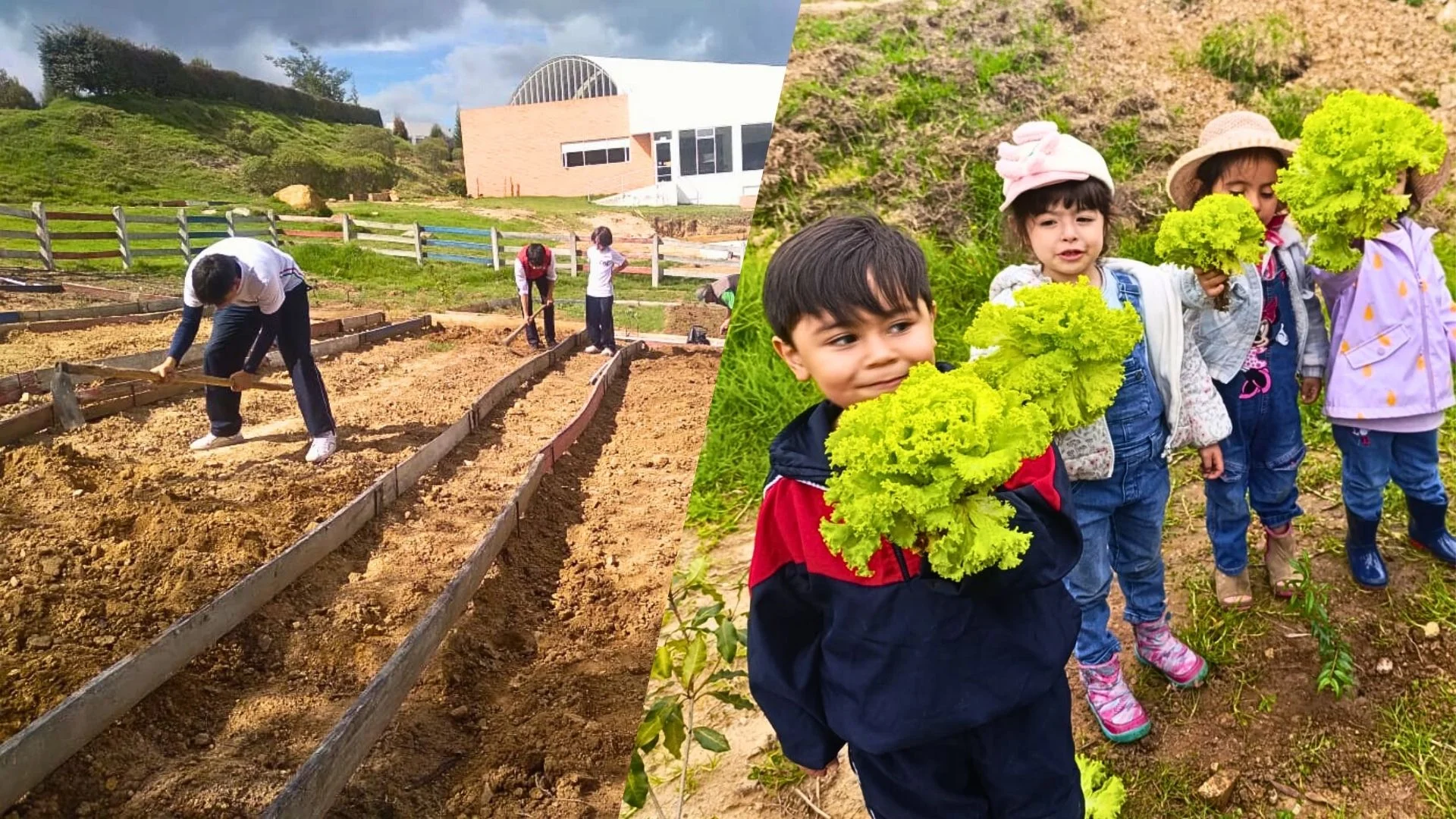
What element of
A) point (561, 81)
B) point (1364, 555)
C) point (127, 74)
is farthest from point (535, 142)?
point (1364, 555)

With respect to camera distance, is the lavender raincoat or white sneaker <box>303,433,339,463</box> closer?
white sneaker <box>303,433,339,463</box>

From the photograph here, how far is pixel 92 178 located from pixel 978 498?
2.81 ft

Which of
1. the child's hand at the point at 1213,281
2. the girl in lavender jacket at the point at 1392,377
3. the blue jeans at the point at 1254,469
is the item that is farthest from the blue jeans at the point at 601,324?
the girl in lavender jacket at the point at 1392,377

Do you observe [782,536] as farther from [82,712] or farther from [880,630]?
[82,712]

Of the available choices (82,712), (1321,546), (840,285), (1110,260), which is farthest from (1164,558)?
(82,712)

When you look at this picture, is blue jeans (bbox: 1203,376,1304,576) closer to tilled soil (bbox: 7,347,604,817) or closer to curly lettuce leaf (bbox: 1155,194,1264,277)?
curly lettuce leaf (bbox: 1155,194,1264,277)

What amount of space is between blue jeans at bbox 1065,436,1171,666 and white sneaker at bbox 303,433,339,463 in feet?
3.22

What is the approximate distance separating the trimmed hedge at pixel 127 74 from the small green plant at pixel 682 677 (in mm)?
756

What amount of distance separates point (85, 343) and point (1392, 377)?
1784 mm

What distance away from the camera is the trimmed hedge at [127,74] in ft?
2.68

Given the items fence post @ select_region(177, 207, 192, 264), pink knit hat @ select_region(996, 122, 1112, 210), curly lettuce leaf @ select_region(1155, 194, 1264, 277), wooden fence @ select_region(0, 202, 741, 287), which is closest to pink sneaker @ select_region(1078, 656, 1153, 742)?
curly lettuce leaf @ select_region(1155, 194, 1264, 277)

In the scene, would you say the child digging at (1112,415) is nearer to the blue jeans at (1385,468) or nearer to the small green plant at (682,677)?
the blue jeans at (1385,468)

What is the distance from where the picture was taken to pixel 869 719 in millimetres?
951

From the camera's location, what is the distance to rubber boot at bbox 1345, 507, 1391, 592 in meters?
1.58
